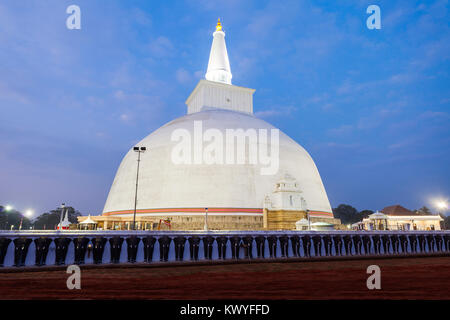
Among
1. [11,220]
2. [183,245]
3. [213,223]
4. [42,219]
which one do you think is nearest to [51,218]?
[42,219]

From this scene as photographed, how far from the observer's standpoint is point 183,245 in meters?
12.1

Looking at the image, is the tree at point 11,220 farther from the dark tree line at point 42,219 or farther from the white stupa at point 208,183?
the white stupa at point 208,183

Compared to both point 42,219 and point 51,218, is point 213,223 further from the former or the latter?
point 42,219

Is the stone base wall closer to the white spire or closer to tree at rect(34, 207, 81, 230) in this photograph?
the white spire

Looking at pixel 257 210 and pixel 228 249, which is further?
pixel 257 210

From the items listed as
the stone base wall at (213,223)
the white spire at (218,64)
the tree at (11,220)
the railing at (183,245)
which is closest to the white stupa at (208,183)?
the stone base wall at (213,223)

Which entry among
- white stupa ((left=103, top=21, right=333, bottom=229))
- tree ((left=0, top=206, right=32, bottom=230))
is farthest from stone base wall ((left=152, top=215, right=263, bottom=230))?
tree ((left=0, top=206, right=32, bottom=230))

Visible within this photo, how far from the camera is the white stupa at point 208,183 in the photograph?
22.4 m

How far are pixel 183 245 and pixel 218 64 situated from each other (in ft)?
98.3

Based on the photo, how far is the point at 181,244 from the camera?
12.0 meters

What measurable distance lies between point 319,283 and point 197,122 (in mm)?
23436

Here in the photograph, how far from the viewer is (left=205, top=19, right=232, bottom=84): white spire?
118ft
